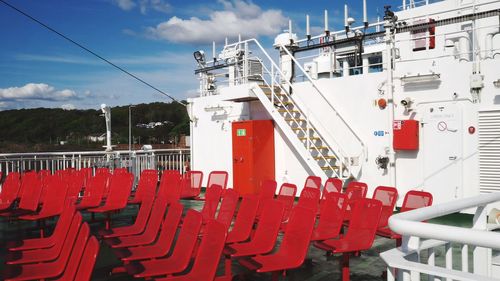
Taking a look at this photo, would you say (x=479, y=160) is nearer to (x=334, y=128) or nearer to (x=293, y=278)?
(x=334, y=128)

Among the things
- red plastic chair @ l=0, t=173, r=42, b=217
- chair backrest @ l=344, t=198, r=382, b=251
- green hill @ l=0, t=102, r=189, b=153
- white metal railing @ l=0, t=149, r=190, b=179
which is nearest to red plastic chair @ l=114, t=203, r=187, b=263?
chair backrest @ l=344, t=198, r=382, b=251

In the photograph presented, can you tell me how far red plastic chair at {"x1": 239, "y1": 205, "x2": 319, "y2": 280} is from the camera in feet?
13.4

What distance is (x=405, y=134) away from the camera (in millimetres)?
8484

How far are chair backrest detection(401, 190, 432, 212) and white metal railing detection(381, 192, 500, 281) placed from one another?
256cm

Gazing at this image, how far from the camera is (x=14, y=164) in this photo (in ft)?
36.0

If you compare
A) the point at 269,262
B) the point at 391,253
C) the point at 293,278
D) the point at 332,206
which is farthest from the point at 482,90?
the point at 391,253

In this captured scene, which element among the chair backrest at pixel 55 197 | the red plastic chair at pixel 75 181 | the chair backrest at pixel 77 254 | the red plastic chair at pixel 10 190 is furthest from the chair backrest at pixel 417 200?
the red plastic chair at pixel 10 190

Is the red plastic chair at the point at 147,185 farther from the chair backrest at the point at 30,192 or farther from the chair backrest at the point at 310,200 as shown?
the chair backrest at the point at 310,200

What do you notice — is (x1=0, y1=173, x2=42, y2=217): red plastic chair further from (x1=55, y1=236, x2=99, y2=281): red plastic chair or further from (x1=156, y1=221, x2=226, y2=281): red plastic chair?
(x1=156, y1=221, x2=226, y2=281): red plastic chair

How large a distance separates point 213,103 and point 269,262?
9.19 m

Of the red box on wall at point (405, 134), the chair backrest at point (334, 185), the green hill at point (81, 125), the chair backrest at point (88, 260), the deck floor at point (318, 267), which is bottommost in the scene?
the deck floor at point (318, 267)

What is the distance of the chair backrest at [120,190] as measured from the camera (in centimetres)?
753

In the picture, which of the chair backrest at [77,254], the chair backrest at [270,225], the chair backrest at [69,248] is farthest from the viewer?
the chair backrest at [270,225]

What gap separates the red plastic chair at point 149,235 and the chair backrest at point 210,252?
1.46 metres
